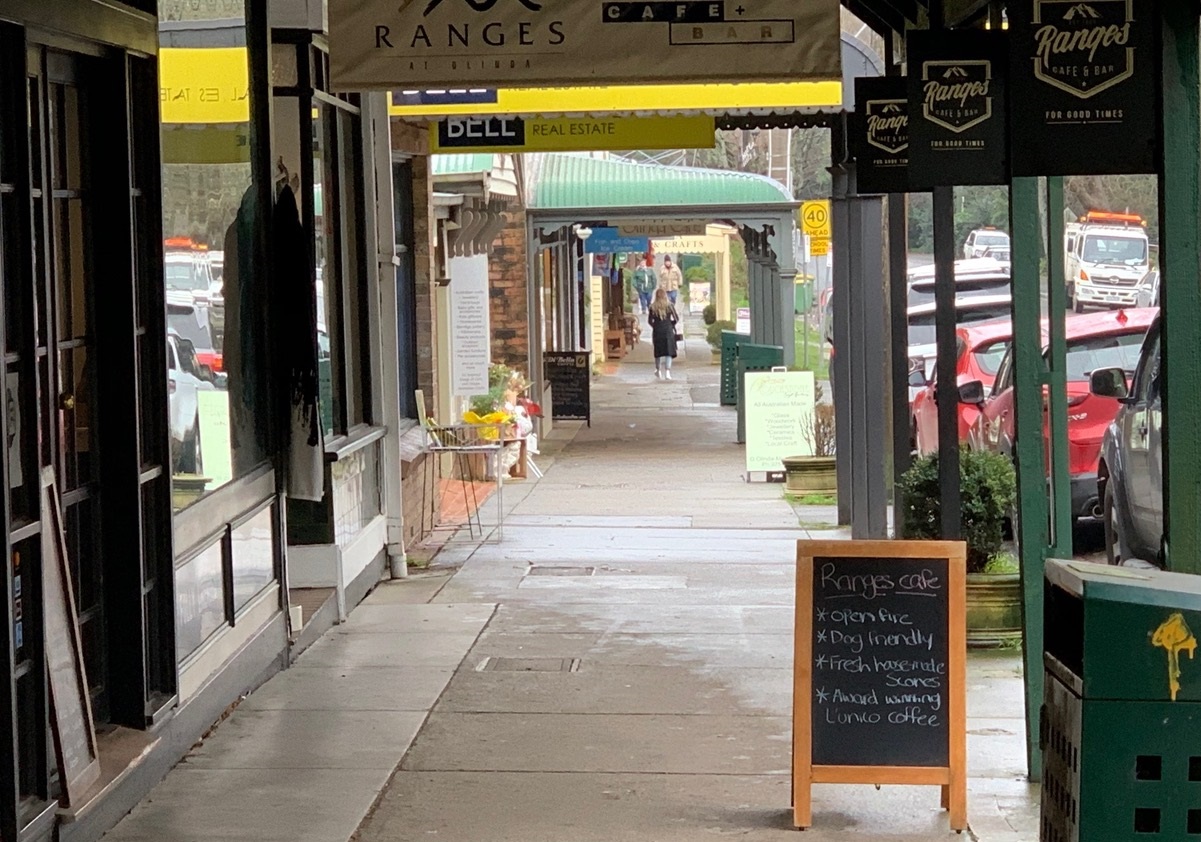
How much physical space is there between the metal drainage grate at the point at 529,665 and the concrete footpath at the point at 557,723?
20 mm

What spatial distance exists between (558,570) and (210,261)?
→ 15.5ft

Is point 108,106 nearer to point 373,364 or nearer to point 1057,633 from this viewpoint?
point 1057,633

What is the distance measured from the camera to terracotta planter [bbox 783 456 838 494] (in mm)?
16547

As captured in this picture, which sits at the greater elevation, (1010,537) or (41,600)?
(41,600)

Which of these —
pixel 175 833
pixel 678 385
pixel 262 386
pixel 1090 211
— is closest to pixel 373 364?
pixel 262 386

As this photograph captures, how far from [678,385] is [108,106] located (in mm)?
26569

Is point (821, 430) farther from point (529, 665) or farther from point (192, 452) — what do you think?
point (192, 452)

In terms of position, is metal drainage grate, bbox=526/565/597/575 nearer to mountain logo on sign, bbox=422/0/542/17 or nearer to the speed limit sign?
mountain logo on sign, bbox=422/0/542/17

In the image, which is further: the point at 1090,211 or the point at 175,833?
the point at 1090,211

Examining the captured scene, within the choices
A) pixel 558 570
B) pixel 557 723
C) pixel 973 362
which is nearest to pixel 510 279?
pixel 973 362

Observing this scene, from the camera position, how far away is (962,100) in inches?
249

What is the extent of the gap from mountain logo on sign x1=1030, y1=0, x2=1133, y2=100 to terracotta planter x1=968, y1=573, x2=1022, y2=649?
3.97m

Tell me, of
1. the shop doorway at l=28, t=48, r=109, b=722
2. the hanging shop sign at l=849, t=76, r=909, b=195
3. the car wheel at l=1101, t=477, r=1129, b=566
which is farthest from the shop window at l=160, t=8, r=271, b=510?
the car wheel at l=1101, t=477, r=1129, b=566

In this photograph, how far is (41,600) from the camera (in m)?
5.37
